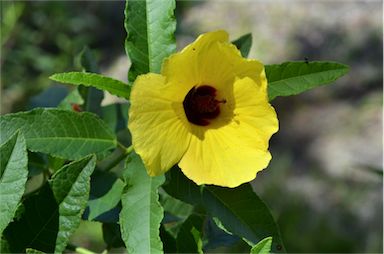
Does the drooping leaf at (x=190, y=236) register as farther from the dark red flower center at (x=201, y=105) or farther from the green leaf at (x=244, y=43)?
the green leaf at (x=244, y=43)

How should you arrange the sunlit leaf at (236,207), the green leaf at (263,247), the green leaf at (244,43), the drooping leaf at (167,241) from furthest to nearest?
the green leaf at (244,43)
the drooping leaf at (167,241)
the sunlit leaf at (236,207)
the green leaf at (263,247)

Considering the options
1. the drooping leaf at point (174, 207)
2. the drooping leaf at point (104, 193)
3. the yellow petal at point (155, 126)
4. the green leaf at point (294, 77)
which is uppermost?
the green leaf at point (294, 77)

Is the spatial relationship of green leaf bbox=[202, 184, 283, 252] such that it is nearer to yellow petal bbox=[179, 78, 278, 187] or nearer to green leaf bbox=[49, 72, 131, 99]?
yellow petal bbox=[179, 78, 278, 187]

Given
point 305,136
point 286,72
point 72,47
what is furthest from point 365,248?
point 286,72

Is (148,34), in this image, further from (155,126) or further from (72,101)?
(72,101)

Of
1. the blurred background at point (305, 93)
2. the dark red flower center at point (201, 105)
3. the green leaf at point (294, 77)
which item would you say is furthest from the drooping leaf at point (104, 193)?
the blurred background at point (305, 93)

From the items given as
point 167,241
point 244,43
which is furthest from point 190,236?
point 244,43

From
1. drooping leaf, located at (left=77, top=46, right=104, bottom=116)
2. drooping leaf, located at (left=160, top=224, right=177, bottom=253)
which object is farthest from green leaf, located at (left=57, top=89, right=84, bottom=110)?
drooping leaf, located at (left=160, top=224, right=177, bottom=253)
